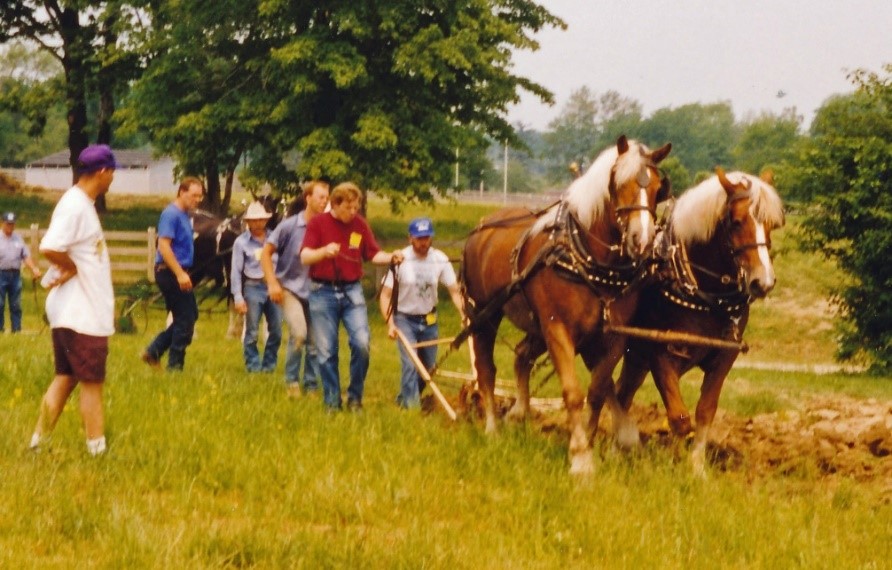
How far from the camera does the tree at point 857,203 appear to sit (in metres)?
20.5

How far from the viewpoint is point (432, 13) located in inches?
1069

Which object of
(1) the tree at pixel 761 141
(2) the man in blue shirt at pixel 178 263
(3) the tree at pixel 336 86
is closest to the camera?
(2) the man in blue shirt at pixel 178 263

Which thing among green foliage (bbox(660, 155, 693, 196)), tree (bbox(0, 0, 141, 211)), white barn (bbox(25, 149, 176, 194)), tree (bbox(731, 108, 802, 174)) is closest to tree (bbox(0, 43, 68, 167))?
white barn (bbox(25, 149, 176, 194))

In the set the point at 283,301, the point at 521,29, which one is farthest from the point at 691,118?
the point at 283,301

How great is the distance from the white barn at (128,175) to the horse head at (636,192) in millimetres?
82729

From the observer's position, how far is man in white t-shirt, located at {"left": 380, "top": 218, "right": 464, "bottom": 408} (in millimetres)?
11312

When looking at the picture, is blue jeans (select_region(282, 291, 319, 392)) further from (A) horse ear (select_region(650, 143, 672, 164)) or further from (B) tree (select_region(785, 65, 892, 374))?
(B) tree (select_region(785, 65, 892, 374))

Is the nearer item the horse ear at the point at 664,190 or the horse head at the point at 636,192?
the horse head at the point at 636,192

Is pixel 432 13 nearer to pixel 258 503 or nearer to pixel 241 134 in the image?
pixel 241 134

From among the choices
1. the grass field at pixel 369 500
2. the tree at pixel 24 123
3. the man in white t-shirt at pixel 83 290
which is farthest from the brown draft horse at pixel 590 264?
the tree at pixel 24 123

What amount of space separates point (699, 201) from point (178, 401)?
416cm

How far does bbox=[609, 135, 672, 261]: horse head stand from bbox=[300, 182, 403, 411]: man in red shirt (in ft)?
8.63

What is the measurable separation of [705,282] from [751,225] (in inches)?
26.3

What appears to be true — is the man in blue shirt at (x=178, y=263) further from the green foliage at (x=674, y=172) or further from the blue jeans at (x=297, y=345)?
the green foliage at (x=674, y=172)
